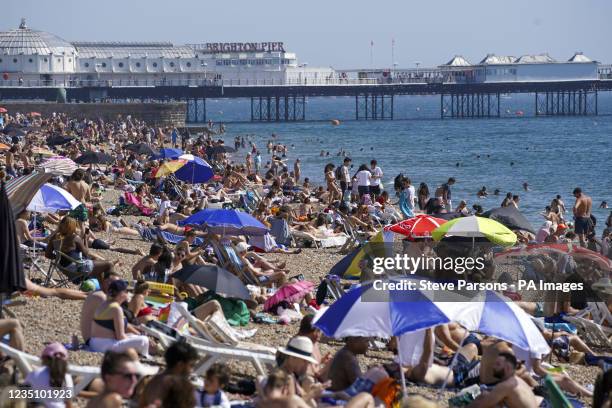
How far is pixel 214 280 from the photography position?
987cm

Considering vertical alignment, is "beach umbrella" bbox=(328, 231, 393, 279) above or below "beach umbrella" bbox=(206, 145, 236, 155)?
below

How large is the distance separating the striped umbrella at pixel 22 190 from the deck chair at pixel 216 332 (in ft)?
10.1

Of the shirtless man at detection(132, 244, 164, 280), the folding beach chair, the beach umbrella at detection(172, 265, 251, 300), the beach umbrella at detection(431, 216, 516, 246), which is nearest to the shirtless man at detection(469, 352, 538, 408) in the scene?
the beach umbrella at detection(172, 265, 251, 300)

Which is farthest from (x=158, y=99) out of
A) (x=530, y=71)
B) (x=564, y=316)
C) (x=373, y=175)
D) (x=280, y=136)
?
(x=564, y=316)

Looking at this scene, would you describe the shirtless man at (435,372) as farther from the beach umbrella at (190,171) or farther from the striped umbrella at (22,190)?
the beach umbrella at (190,171)

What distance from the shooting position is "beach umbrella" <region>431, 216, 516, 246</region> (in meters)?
12.5

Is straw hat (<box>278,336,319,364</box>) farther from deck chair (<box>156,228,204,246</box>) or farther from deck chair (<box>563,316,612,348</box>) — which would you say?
deck chair (<box>156,228,204,246</box>)

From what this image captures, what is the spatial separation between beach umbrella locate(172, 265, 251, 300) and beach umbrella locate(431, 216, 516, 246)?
131 inches

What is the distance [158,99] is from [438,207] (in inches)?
2684

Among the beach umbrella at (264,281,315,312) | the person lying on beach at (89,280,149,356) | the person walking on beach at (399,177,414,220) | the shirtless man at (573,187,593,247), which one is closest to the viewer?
the person lying on beach at (89,280,149,356)

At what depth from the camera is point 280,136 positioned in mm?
69688

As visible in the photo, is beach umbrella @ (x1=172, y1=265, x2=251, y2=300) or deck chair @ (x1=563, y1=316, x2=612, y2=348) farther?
deck chair @ (x1=563, y1=316, x2=612, y2=348)

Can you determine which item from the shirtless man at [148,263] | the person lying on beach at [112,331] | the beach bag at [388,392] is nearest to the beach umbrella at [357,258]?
the shirtless man at [148,263]

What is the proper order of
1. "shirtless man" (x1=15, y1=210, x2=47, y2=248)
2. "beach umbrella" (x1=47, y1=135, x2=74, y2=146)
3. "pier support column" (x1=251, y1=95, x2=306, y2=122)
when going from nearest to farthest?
"shirtless man" (x1=15, y1=210, x2=47, y2=248)
"beach umbrella" (x1=47, y1=135, x2=74, y2=146)
"pier support column" (x1=251, y1=95, x2=306, y2=122)
